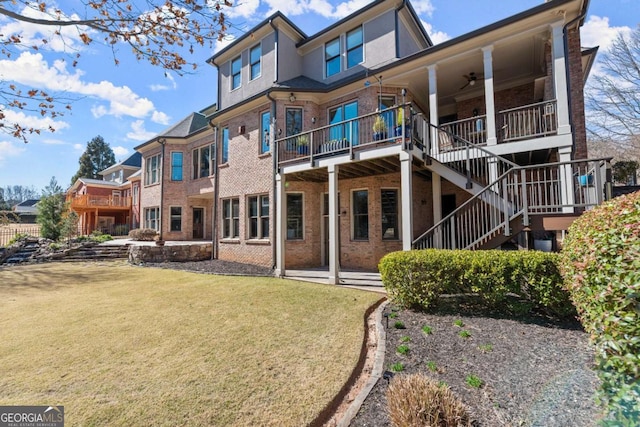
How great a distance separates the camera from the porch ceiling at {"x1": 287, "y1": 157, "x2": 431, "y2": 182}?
8.84 meters

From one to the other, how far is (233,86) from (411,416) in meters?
15.2

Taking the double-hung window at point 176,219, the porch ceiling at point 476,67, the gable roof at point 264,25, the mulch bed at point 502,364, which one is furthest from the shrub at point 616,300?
the double-hung window at point 176,219

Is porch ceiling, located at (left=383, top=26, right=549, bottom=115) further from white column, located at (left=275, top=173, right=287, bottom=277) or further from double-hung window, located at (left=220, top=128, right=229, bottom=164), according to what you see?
double-hung window, located at (left=220, top=128, right=229, bottom=164)

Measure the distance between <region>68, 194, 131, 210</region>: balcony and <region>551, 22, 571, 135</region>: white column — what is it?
30.3 m

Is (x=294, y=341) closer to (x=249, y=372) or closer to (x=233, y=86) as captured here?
(x=249, y=372)

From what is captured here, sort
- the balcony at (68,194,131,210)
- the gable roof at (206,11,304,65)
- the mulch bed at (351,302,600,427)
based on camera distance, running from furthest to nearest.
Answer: the balcony at (68,194,131,210), the gable roof at (206,11,304,65), the mulch bed at (351,302,600,427)

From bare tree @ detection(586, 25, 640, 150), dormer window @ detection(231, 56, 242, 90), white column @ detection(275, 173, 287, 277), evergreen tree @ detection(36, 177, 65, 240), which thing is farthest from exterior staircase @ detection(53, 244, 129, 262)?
bare tree @ detection(586, 25, 640, 150)

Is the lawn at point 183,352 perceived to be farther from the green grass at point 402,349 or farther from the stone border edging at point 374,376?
the green grass at point 402,349

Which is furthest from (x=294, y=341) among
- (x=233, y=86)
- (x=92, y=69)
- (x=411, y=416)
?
(x=233, y=86)

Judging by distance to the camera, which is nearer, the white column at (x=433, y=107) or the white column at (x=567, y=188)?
the white column at (x=567, y=188)

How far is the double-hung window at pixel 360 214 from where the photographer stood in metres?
10.8

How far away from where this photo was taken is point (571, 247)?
3500mm

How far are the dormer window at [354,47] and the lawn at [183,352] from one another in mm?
9230

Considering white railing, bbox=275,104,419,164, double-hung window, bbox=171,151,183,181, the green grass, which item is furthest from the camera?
double-hung window, bbox=171,151,183,181
